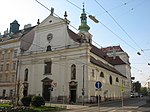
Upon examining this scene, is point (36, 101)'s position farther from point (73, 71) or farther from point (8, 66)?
point (8, 66)

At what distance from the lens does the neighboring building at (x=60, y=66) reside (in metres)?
38.3

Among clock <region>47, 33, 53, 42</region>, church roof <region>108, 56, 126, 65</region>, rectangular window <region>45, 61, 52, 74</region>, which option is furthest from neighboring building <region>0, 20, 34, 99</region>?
church roof <region>108, 56, 126, 65</region>

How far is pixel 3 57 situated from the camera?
172ft

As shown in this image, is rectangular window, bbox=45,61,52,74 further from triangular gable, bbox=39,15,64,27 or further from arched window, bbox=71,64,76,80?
triangular gable, bbox=39,15,64,27

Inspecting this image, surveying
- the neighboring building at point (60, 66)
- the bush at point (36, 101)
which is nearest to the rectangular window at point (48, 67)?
the neighboring building at point (60, 66)

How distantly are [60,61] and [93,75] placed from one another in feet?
23.3

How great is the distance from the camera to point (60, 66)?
41.5 metres

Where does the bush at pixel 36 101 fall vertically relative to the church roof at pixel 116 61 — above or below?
below

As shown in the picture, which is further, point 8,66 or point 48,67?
point 8,66

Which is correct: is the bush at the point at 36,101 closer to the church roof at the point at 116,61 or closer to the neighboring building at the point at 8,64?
the neighboring building at the point at 8,64

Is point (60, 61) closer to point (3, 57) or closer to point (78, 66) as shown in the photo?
point (78, 66)

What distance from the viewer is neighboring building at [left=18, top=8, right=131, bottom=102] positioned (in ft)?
126

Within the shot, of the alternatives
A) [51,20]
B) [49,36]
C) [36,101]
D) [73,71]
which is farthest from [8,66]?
[36,101]

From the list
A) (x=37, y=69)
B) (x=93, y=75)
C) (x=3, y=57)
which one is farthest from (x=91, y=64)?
(x=3, y=57)
